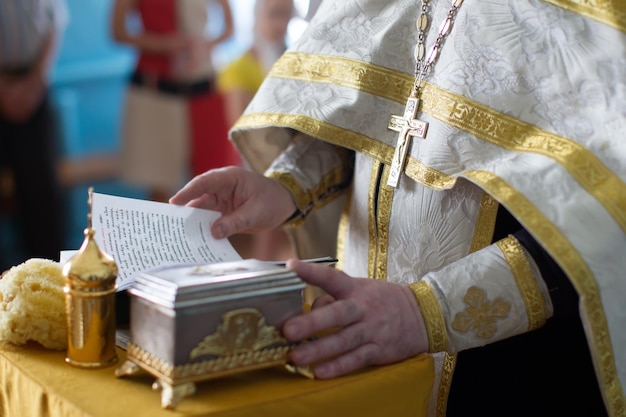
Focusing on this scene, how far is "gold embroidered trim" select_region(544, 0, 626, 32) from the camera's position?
54.4 inches

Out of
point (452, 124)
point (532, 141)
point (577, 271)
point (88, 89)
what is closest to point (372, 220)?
point (452, 124)

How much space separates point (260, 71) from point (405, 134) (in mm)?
4254

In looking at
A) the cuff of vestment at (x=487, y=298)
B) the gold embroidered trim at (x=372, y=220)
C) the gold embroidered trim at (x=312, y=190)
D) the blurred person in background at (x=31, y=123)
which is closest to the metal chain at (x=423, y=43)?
the gold embroidered trim at (x=372, y=220)

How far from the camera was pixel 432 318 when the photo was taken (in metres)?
1.30

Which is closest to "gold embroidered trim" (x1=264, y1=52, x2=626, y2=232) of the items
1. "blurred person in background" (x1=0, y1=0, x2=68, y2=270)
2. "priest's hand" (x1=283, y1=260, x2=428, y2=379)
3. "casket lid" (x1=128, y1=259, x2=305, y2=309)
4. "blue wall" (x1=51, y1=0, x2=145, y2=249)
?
"priest's hand" (x1=283, y1=260, x2=428, y2=379)

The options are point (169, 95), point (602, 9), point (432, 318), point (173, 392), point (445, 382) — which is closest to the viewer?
point (173, 392)

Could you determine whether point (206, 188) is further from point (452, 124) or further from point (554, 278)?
point (554, 278)

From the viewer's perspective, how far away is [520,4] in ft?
4.83

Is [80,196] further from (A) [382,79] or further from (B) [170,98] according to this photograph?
(A) [382,79]

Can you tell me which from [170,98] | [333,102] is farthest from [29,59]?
[333,102]

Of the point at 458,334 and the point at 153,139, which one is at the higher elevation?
the point at 458,334

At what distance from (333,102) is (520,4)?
386 millimetres

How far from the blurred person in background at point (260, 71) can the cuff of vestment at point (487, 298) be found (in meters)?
3.89

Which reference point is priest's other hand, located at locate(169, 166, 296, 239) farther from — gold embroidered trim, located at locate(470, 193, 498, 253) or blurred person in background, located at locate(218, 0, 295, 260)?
blurred person in background, located at locate(218, 0, 295, 260)
